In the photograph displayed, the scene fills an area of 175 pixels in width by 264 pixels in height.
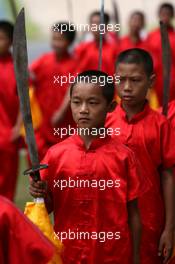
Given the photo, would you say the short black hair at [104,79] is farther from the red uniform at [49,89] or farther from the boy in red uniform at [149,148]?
the red uniform at [49,89]

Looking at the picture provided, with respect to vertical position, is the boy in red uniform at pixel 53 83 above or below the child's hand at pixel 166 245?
above

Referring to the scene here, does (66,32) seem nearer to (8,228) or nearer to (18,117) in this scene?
(18,117)

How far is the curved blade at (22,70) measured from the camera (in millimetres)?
4270

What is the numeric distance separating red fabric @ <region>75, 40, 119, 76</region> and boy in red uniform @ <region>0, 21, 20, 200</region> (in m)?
1.04

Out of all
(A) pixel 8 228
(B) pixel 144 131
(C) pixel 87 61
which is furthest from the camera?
(C) pixel 87 61

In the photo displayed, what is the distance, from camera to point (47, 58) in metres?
8.68

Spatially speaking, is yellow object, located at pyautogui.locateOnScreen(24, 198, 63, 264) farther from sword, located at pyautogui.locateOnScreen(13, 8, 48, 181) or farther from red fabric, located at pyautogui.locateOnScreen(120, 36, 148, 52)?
red fabric, located at pyautogui.locateOnScreen(120, 36, 148, 52)

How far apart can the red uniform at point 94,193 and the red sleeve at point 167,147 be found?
0.36 metres

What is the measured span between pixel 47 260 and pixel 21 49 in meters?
1.12

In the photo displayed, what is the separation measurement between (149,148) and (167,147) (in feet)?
0.27

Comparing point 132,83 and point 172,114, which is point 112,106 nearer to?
point 132,83

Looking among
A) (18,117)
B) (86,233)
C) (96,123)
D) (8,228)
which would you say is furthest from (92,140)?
(18,117)

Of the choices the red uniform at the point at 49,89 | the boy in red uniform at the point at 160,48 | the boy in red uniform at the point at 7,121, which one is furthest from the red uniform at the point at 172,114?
the boy in red uniform at the point at 160,48

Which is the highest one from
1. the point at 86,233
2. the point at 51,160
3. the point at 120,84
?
the point at 120,84
